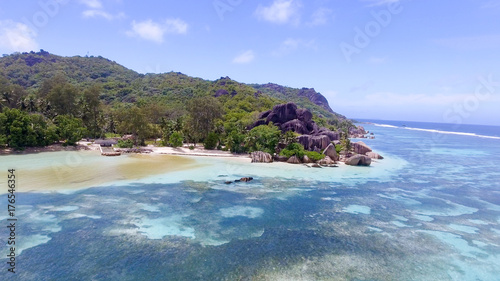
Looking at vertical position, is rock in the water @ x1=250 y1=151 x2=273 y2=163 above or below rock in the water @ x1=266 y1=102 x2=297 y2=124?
below

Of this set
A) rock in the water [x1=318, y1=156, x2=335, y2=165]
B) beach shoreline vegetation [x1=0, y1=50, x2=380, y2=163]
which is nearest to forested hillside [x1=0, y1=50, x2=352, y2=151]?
beach shoreline vegetation [x1=0, y1=50, x2=380, y2=163]

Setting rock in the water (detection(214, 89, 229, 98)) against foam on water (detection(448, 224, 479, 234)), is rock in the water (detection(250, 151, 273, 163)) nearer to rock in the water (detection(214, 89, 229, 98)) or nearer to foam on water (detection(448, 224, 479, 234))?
foam on water (detection(448, 224, 479, 234))

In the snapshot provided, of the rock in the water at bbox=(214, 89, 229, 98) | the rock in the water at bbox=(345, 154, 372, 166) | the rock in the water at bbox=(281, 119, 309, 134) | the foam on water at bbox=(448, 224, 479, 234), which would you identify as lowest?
the foam on water at bbox=(448, 224, 479, 234)

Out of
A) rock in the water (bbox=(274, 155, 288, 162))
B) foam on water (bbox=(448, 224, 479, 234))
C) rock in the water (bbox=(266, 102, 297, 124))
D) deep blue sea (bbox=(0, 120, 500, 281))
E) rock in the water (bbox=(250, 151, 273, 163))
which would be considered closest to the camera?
deep blue sea (bbox=(0, 120, 500, 281))

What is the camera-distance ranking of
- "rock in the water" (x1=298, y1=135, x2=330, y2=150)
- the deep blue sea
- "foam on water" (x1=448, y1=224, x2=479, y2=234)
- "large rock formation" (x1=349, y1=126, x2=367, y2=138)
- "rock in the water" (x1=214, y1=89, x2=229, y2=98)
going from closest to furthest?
the deep blue sea, "foam on water" (x1=448, y1=224, x2=479, y2=234), "rock in the water" (x1=298, y1=135, x2=330, y2=150), "large rock formation" (x1=349, y1=126, x2=367, y2=138), "rock in the water" (x1=214, y1=89, x2=229, y2=98)

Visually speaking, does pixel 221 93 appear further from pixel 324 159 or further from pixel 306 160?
pixel 324 159

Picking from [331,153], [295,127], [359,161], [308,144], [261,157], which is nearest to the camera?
[359,161]

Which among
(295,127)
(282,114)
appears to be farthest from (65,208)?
(282,114)

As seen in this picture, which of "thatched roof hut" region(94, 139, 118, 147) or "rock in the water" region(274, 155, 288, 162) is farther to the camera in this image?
"thatched roof hut" region(94, 139, 118, 147)

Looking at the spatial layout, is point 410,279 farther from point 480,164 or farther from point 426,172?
point 480,164
